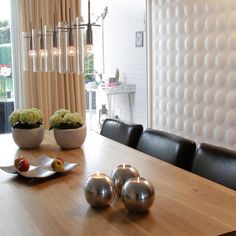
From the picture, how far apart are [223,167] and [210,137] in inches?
88.3

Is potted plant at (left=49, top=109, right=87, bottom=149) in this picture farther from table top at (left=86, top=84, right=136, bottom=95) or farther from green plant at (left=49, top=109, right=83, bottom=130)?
table top at (left=86, top=84, right=136, bottom=95)

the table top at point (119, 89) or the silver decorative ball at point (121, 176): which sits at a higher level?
the table top at point (119, 89)

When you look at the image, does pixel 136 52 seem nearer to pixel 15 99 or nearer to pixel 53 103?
pixel 53 103

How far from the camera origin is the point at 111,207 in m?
1.48

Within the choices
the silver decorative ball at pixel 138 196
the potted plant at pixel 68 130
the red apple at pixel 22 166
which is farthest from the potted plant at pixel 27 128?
the silver decorative ball at pixel 138 196

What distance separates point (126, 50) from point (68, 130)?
3.83 metres

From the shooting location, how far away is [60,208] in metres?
1.47

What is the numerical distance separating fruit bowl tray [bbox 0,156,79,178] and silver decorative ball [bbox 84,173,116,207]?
17.1 inches

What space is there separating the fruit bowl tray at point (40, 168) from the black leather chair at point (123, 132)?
0.72 metres

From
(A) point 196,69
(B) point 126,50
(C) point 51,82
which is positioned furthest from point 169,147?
(B) point 126,50

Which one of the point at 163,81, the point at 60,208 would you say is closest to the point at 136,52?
the point at 163,81

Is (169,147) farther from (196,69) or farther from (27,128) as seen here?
(196,69)

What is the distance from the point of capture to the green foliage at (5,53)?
15.0ft

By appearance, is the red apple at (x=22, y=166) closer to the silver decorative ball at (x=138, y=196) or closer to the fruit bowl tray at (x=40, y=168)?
the fruit bowl tray at (x=40, y=168)
